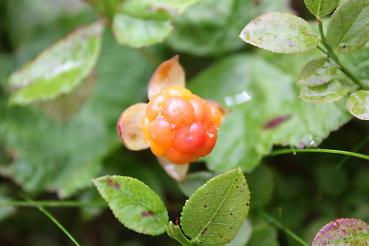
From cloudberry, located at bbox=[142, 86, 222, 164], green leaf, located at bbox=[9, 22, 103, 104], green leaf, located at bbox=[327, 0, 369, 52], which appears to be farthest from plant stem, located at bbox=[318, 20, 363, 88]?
green leaf, located at bbox=[9, 22, 103, 104]

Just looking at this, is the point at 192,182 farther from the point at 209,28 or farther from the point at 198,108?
the point at 209,28

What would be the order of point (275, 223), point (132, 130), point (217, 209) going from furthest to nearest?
point (275, 223) < point (132, 130) < point (217, 209)

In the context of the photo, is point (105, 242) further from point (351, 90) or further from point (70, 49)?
point (351, 90)

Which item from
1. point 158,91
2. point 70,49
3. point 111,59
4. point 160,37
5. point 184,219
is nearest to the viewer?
point 184,219

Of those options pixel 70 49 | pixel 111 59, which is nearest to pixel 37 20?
pixel 111 59

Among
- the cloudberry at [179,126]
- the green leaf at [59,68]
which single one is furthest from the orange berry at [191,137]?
the green leaf at [59,68]

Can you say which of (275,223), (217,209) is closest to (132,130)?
(217,209)

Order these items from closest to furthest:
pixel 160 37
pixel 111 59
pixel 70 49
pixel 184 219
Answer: pixel 184 219
pixel 160 37
pixel 70 49
pixel 111 59
